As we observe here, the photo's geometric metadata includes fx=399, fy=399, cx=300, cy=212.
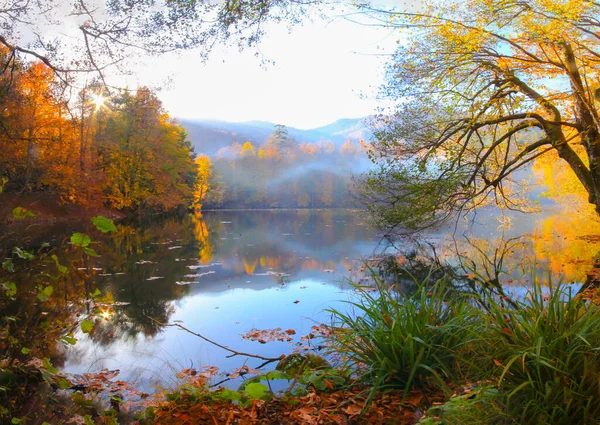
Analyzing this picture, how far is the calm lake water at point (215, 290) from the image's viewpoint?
544 cm

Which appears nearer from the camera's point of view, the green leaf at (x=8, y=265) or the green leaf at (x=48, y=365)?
the green leaf at (x=8, y=265)

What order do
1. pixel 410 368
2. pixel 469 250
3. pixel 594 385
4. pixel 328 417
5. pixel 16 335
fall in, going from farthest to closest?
1. pixel 469 250
2. pixel 16 335
3. pixel 410 368
4. pixel 328 417
5. pixel 594 385

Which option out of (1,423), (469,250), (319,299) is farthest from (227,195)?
(1,423)

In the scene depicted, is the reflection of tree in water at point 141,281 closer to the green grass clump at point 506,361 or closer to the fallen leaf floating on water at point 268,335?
the fallen leaf floating on water at point 268,335

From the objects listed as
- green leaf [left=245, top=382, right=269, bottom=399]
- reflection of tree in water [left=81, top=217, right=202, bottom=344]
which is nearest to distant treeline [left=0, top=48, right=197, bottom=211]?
reflection of tree in water [left=81, top=217, right=202, bottom=344]

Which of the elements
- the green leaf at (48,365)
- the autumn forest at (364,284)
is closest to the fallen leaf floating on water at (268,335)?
the autumn forest at (364,284)

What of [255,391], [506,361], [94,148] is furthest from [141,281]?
[94,148]

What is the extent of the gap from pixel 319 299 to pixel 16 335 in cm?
528

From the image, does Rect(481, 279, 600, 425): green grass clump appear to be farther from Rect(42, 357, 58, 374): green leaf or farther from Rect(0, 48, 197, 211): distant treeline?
Rect(0, 48, 197, 211): distant treeline

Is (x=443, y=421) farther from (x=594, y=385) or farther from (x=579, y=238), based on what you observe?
(x=579, y=238)

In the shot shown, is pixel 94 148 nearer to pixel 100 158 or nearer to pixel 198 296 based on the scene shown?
pixel 100 158

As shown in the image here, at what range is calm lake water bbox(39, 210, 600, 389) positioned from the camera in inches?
214

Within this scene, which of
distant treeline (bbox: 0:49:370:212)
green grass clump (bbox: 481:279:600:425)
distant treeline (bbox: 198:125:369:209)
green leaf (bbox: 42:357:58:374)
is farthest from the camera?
distant treeline (bbox: 198:125:369:209)

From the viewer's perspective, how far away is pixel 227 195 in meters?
70.6
